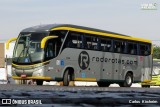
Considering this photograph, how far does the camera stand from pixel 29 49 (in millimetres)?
20969

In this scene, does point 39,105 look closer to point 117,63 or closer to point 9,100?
point 9,100

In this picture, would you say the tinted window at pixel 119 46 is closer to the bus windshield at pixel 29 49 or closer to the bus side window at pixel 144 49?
the bus side window at pixel 144 49

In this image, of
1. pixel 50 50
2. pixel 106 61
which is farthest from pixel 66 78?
pixel 106 61

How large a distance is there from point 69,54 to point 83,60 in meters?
1.27

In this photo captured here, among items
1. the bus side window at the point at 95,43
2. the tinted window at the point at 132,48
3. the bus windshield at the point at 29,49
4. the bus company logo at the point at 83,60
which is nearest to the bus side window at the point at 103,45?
the bus side window at the point at 95,43

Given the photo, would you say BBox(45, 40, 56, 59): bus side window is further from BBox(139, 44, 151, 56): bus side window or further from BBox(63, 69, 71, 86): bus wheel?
BBox(139, 44, 151, 56): bus side window

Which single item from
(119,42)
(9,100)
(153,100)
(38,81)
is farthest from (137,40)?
(9,100)

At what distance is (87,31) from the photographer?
2266 centimetres

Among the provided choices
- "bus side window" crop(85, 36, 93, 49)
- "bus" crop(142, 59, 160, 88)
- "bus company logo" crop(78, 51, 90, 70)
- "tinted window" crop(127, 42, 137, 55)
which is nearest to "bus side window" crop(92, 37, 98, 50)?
"bus side window" crop(85, 36, 93, 49)

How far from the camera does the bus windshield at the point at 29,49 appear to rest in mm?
20641

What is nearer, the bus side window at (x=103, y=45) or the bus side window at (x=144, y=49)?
the bus side window at (x=103, y=45)

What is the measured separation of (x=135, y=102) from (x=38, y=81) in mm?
16110

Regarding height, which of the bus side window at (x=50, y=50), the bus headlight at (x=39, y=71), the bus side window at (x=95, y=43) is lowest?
the bus headlight at (x=39, y=71)

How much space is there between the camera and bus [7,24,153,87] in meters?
20.8
